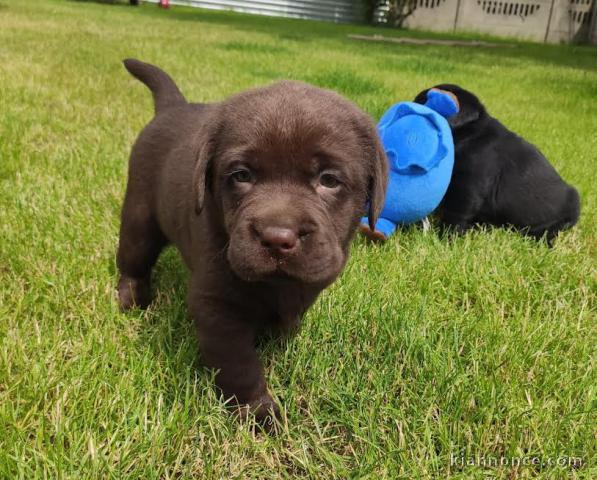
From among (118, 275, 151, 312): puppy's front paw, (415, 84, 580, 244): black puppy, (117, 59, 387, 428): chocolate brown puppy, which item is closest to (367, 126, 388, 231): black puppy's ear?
(117, 59, 387, 428): chocolate brown puppy

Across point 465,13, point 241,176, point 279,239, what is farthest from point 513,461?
point 465,13

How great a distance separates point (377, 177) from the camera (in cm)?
189

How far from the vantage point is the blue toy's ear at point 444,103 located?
332cm

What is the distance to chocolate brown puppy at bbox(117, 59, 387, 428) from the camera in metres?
1.57

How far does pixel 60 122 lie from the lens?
15.6ft

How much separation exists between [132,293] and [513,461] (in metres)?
1.68

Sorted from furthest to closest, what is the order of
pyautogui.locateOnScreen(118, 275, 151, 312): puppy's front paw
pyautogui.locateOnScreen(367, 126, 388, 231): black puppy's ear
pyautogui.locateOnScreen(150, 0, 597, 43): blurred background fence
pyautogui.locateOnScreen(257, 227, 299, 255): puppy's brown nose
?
pyautogui.locateOnScreen(150, 0, 597, 43): blurred background fence → pyautogui.locateOnScreen(118, 275, 151, 312): puppy's front paw → pyautogui.locateOnScreen(367, 126, 388, 231): black puppy's ear → pyautogui.locateOnScreen(257, 227, 299, 255): puppy's brown nose

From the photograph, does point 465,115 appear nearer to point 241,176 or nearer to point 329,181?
point 329,181

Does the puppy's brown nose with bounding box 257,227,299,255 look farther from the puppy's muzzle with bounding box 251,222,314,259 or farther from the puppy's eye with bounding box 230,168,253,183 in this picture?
the puppy's eye with bounding box 230,168,253,183

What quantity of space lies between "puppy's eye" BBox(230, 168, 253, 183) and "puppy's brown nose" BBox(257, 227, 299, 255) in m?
0.29

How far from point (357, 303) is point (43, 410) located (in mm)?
1232

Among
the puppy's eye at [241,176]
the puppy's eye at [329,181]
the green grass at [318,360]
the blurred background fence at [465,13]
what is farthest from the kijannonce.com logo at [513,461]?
the blurred background fence at [465,13]

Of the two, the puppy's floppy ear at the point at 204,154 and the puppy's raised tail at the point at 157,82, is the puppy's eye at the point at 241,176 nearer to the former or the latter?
the puppy's floppy ear at the point at 204,154

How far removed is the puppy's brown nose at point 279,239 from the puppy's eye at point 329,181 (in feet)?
0.99
